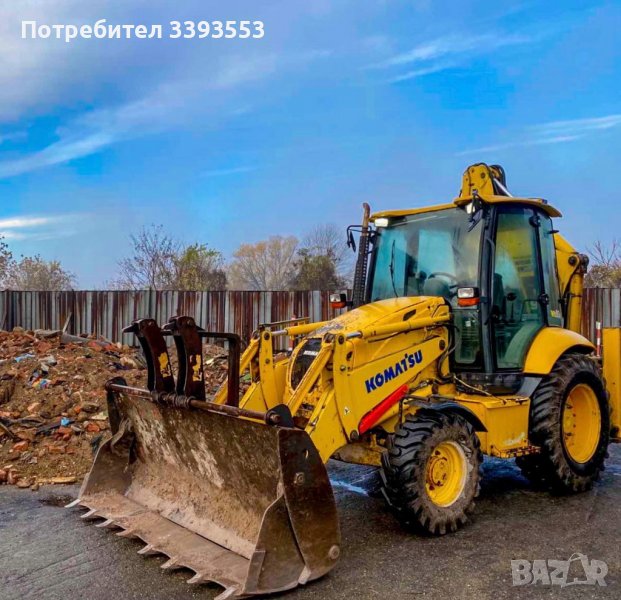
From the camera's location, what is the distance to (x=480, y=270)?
5.68 meters

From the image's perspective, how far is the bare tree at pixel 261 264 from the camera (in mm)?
34562

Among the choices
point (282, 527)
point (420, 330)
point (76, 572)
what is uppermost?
point (420, 330)

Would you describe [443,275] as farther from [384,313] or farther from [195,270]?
[195,270]

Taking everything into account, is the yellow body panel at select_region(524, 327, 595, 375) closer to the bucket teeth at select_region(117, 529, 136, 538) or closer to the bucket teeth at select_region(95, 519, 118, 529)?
the bucket teeth at select_region(117, 529, 136, 538)

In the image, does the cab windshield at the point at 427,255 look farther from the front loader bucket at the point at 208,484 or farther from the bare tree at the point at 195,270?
the bare tree at the point at 195,270

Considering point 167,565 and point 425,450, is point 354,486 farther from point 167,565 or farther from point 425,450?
point 167,565

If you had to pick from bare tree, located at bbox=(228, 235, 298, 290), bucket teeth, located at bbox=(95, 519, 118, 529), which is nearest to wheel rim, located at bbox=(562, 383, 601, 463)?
bucket teeth, located at bbox=(95, 519, 118, 529)

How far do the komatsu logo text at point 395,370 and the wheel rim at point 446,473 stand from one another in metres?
0.67

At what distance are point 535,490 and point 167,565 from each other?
12.3ft

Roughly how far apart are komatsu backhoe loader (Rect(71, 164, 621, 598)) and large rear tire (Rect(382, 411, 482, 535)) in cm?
1

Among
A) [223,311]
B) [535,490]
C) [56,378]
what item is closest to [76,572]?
[535,490]

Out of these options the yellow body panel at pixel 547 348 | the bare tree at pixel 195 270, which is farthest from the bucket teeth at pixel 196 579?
the bare tree at pixel 195 270

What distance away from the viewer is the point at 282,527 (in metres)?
3.87

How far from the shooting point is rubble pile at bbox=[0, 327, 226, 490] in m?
7.12
